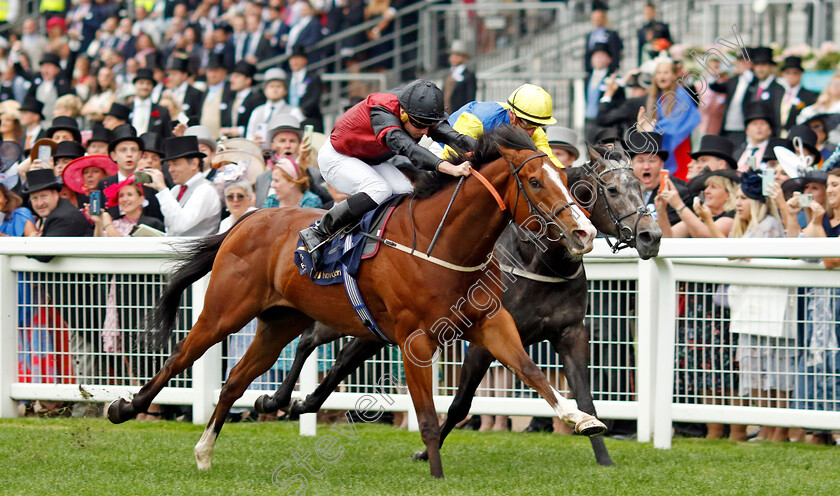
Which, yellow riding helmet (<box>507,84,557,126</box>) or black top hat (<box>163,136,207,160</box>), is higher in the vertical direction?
yellow riding helmet (<box>507,84,557,126</box>)

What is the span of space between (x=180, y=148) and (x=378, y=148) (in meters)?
3.32

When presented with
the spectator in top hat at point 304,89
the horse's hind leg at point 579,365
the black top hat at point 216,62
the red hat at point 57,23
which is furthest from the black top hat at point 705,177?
the red hat at point 57,23

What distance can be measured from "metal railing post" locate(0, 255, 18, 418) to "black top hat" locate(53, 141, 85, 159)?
2254 mm

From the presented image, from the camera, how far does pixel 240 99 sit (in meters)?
12.4

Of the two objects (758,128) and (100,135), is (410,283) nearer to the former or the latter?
(758,128)

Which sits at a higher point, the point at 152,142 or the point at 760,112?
the point at 760,112

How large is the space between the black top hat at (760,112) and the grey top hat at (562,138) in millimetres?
1984

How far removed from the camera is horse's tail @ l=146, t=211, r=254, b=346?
6.40 meters

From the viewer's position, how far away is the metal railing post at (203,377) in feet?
23.9

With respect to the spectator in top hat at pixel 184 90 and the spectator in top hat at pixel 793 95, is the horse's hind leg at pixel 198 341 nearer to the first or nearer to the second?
the spectator in top hat at pixel 793 95

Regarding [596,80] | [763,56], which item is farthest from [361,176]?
[596,80]

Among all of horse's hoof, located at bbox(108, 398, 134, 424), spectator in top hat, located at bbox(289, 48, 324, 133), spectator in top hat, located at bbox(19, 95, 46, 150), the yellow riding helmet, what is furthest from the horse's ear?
spectator in top hat, located at bbox(19, 95, 46, 150)

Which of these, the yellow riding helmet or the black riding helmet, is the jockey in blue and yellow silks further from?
the black riding helmet

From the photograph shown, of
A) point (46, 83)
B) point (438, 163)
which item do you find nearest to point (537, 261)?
point (438, 163)
